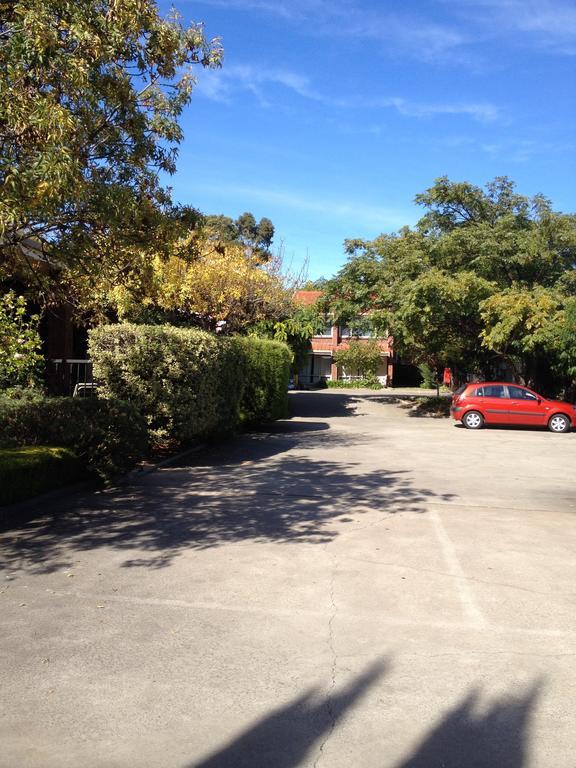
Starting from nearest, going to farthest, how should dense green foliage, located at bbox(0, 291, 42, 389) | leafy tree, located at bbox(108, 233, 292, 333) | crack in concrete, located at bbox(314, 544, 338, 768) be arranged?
crack in concrete, located at bbox(314, 544, 338, 768) < dense green foliage, located at bbox(0, 291, 42, 389) < leafy tree, located at bbox(108, 233, 292, 333)

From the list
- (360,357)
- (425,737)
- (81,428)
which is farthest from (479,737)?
(360,357)

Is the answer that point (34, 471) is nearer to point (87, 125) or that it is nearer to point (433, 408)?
point (87, 125)

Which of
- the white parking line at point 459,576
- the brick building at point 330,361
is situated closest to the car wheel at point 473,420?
the white parking line at point 459,576

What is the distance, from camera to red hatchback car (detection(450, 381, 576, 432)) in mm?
20812

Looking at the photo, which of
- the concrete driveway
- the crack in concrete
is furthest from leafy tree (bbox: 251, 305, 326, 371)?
the crack in concrete

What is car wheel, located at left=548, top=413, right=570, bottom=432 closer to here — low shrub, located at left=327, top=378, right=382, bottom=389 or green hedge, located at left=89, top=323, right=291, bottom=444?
green hedge, located at left=89, top=323, right=291, bottom=444

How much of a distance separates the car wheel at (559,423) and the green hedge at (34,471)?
16.0 metres

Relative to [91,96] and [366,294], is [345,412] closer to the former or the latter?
[366,294]

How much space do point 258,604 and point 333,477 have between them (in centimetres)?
622

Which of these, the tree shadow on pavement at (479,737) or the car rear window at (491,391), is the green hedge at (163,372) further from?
the car rear window at (491,391)

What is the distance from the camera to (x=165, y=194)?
9359 mm

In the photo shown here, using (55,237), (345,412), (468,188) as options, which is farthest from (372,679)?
(468,188)

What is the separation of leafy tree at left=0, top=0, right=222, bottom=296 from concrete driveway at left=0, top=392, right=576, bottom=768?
3381 mm

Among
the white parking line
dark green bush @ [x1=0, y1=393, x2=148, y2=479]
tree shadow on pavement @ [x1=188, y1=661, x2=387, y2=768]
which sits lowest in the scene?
the white parking line
